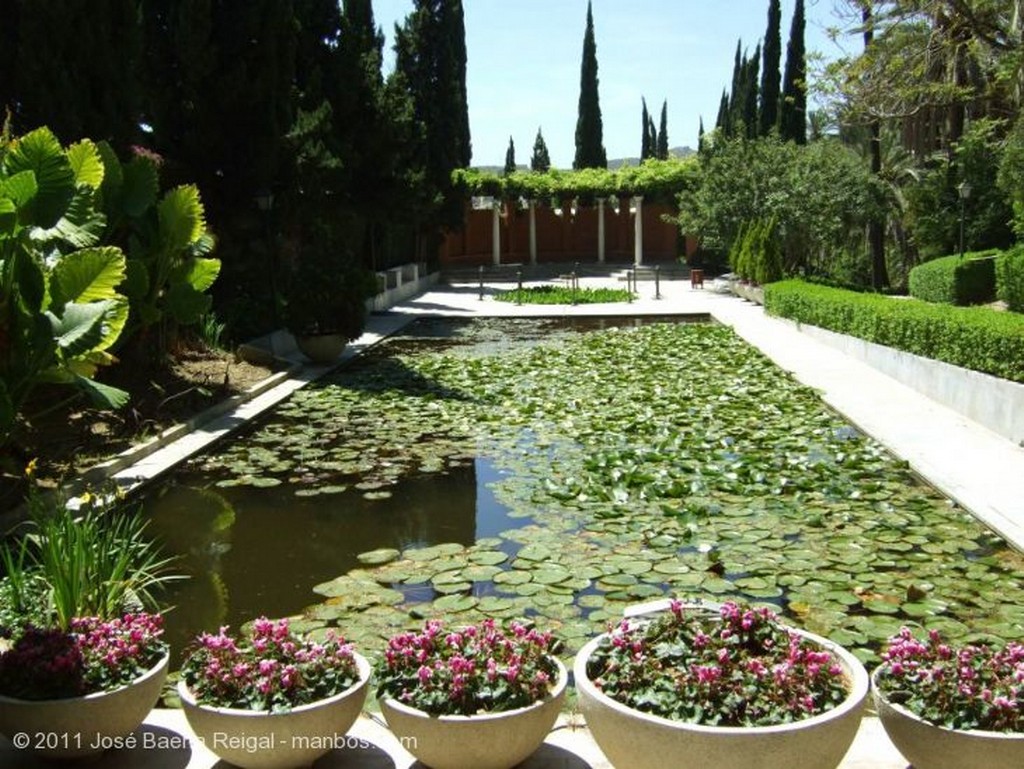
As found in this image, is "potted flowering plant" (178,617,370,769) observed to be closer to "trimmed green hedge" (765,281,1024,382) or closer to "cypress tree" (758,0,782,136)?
"trimmed green hedge" (765,281,1024,382)

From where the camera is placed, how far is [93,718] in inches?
121

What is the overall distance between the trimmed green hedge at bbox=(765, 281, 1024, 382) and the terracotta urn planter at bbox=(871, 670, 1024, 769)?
22.4 feet

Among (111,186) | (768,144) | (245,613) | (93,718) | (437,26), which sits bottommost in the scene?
(245,613)

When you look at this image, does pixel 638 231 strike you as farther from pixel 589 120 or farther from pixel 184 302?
pixel 184 302

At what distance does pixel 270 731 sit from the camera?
2.93m

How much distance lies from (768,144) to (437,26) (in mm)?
11182

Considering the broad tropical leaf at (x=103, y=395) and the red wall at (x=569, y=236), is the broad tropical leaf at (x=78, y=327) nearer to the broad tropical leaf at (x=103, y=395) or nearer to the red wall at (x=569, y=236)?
the broad tropical leaf at (x=103, y=395)

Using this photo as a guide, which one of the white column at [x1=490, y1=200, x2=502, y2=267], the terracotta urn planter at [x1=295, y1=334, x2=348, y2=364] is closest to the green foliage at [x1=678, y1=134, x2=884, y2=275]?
the white column at [x1=490, y1=200, x2=502, y2=267]

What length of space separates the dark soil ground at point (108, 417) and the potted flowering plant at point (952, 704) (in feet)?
19.0

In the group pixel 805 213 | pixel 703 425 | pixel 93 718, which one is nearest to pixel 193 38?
pixel 703 425

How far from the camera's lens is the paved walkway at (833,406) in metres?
3.22

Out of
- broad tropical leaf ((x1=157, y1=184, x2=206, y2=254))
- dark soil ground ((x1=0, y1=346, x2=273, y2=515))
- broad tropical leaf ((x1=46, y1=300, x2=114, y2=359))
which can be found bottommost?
dark soil ground ((x1=0, y1=346, x2=273, y2=515))

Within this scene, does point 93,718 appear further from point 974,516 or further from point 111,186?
point 111,186

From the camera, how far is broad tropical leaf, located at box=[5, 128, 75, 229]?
708cm
